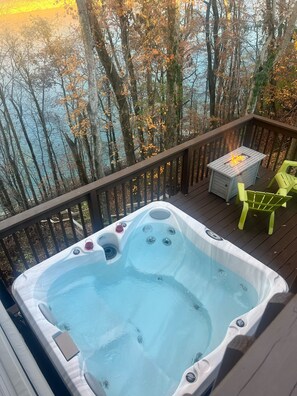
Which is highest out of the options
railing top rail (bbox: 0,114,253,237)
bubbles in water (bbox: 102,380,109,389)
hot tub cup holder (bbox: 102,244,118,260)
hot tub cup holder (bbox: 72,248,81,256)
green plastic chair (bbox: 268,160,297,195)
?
railing top rail (bbox: 0,114,253,237)

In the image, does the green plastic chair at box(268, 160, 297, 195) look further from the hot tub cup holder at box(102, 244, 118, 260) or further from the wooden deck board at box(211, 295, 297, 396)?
the wooden deck board at box(211, 295, 297, 396)

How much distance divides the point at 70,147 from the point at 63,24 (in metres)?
4.30

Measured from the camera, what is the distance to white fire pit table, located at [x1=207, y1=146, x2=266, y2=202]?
3317 millimetres

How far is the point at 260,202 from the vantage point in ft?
9.64

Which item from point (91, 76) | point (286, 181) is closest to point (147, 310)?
point (286, 181)

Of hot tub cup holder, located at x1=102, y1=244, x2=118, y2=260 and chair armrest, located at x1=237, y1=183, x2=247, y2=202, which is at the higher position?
chair armrest, located at x1=237, y1=183, x2=247, y2=202

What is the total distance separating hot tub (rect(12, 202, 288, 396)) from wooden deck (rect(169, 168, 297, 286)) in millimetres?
516

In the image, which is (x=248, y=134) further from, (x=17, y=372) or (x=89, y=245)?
(x=17, y=372)

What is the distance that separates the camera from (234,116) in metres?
11.2

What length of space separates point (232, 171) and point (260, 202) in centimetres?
55

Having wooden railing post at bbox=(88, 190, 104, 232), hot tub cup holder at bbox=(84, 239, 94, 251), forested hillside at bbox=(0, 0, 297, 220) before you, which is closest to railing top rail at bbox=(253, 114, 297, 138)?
wooden railing post at bbox=(88, 190, 104, 232)

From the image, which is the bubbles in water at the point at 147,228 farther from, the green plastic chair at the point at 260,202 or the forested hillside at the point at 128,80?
the forested hillside at the point at 128,80

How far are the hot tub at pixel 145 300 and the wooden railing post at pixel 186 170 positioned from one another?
0.78 meters

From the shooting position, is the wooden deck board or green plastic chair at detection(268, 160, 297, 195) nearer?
the wooden deck board
